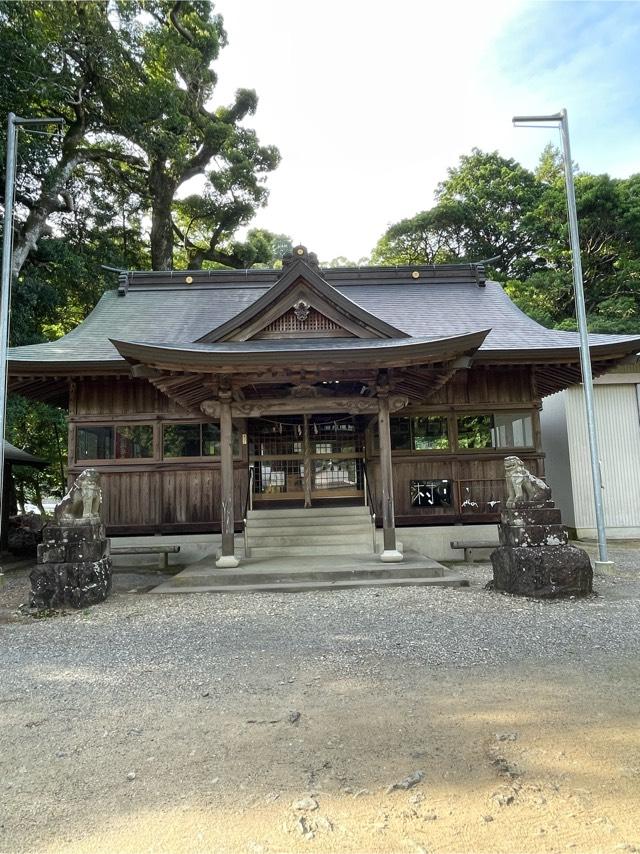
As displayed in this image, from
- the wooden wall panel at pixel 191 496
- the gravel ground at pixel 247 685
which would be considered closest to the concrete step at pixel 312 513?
the wooden wall panel at pixel 191 496

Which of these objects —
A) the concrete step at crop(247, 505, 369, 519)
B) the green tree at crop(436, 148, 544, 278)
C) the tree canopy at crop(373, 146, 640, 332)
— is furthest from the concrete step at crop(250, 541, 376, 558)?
the green tree at crop(436, 148, 544, 278)

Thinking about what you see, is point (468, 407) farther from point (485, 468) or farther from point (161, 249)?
point (161, 249)

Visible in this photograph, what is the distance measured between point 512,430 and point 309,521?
4596 millimetres

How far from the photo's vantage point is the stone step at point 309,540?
8852 millimetres

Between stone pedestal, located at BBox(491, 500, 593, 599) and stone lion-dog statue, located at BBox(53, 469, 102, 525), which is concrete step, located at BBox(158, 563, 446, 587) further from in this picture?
stone lion-dog statue, located at BBox(53, 469, 102, 525)

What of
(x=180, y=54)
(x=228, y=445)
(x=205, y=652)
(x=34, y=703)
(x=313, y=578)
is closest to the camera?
(x=34, y=703)

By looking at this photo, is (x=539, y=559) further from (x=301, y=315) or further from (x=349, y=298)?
(x=349, y=298)

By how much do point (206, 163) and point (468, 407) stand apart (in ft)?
66.8

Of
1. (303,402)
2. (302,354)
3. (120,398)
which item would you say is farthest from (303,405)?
(120,398)

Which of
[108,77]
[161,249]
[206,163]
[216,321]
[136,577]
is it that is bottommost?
[136,577]

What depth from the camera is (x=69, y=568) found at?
6332 millimetres

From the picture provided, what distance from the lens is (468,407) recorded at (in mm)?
10203

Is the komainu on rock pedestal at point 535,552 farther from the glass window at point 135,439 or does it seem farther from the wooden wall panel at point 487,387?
the glass window at point 135,439

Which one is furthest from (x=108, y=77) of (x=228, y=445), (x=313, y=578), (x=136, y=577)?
(x=313, y=578)
